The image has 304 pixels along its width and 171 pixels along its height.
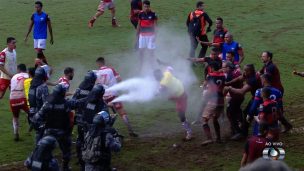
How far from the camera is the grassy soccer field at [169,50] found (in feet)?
42.3

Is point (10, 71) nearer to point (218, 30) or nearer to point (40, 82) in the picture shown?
point (40, 82)

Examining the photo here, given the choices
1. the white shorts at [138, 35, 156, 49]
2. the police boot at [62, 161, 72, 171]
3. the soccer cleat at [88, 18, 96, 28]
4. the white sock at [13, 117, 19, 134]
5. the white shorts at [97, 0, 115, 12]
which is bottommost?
the police boot at [62, 161, 72, 171]

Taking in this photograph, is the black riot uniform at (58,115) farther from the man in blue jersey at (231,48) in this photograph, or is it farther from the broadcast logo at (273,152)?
the man in blue jersey at (231,48)

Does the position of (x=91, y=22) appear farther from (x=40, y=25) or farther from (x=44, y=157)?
(x=44, y=157)

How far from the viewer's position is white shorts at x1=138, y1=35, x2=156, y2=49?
63.0 ft

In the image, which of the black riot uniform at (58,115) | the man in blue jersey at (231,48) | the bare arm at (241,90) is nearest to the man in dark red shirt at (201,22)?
the man in blue jersey at (231,48)

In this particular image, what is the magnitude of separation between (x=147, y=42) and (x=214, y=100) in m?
6.33

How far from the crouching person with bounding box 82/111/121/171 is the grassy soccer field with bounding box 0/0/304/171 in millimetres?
2048

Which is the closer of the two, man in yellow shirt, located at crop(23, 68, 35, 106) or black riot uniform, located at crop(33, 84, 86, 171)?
black riot uniform, located at crop(33, 84, 86, 171)

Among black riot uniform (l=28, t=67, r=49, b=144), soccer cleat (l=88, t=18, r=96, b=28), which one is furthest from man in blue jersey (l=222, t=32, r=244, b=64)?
soccer cleat (l=88, t=18, r=96, b=28)

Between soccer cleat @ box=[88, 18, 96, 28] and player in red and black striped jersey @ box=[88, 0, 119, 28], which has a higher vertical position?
player in red and black striped jersey @ box=[88, 0, 119, 28]

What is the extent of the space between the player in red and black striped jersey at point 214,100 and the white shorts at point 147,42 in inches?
233

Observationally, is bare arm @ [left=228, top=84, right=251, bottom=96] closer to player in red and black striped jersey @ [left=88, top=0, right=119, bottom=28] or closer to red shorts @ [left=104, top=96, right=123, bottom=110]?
red shorts @ [left=104, top=96, right=123, bottom=110]

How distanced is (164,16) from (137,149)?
552 inches
